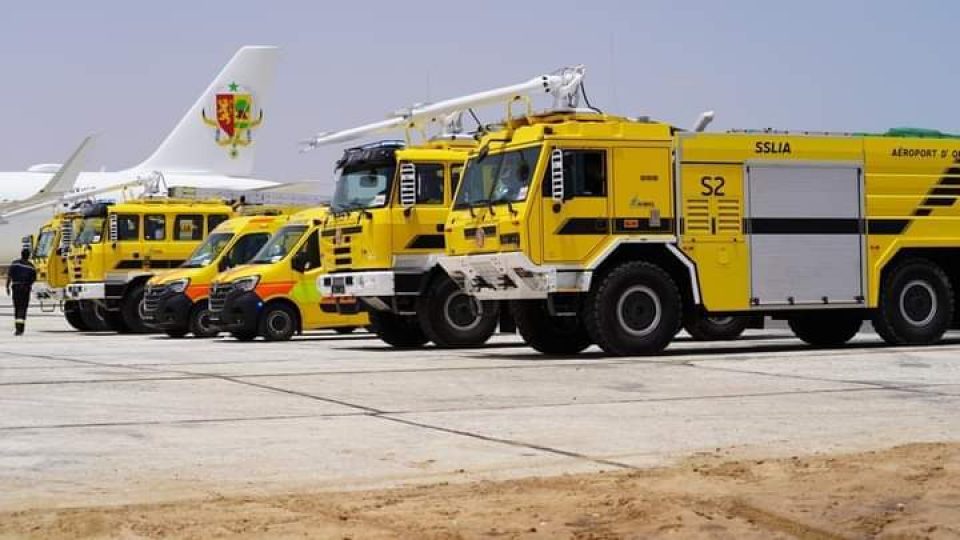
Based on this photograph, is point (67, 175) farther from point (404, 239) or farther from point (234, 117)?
point (404, 239)

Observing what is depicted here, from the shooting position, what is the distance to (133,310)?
2967 centimetres

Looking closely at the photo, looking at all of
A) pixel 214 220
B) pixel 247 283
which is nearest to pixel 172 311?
pixel 247 283

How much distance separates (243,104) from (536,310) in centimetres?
4991

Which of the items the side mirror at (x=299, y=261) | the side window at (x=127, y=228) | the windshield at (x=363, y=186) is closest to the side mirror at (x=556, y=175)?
the windshield at (x=363, y=186)

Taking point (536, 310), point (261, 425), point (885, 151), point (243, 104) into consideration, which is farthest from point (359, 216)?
point (243, 104)

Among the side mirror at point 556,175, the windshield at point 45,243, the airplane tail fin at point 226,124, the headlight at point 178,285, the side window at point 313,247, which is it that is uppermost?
the airplane tail fin at point 226,124

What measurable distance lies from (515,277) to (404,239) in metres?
3.41

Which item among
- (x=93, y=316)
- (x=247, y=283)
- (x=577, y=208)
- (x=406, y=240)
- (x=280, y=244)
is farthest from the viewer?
(x=93, y=316)

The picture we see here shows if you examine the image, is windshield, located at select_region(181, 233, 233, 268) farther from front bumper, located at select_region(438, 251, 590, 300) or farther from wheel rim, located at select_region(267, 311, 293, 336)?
front bumper, located at select_region(438, 251, 590, 300)

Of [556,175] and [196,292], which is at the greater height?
[556,175]

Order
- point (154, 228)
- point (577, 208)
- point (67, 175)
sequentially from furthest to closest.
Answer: point (67, 175) → point (154, 228) → point (577, 208)

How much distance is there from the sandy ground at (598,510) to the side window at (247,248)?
740 inches

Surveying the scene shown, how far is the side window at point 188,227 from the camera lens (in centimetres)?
3020

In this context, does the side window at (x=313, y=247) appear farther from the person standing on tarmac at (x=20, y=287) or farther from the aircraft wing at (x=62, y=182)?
the aircraft wing at (x=62, y=182)
